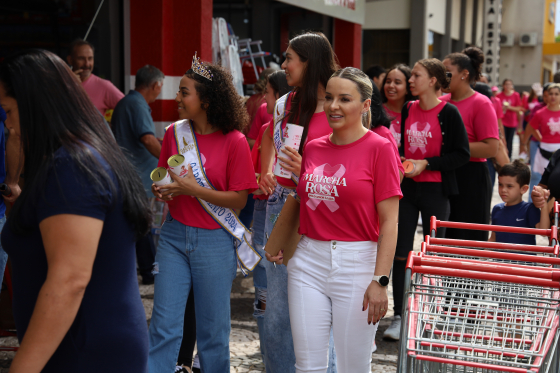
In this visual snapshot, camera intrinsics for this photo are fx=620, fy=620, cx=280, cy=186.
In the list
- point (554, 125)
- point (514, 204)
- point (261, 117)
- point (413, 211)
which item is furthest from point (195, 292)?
point (554, 125)

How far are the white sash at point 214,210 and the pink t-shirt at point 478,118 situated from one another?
2468 millimetres

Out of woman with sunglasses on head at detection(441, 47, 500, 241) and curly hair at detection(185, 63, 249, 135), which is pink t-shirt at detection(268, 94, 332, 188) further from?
woman with sunglasses on head at detection(441, 47, 500, 241)

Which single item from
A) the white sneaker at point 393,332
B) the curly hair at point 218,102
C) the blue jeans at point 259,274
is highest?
the curly hair at point 218,102

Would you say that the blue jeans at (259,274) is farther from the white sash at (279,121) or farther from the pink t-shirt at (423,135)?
the pink t-shirt at (423,135)

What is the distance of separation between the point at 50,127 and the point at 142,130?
13.8ft

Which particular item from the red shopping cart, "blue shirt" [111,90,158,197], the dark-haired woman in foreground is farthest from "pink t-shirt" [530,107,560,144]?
the dark-haired woman in foreground

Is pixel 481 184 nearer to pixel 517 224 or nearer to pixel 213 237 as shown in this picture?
pixel 517 224

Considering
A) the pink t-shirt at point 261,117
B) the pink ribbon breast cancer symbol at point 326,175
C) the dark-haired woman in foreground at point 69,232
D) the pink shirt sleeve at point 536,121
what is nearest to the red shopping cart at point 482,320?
the pink ribbon breast cancer symbol at point 326,175

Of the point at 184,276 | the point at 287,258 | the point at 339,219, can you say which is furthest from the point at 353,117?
the point at 184,276

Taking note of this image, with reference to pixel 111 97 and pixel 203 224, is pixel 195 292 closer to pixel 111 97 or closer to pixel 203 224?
pixel 203 224

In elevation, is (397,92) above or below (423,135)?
above

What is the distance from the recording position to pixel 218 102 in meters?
3.51

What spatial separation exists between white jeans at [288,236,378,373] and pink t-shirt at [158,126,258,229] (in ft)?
2.16

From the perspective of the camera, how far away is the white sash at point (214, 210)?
135 inches
